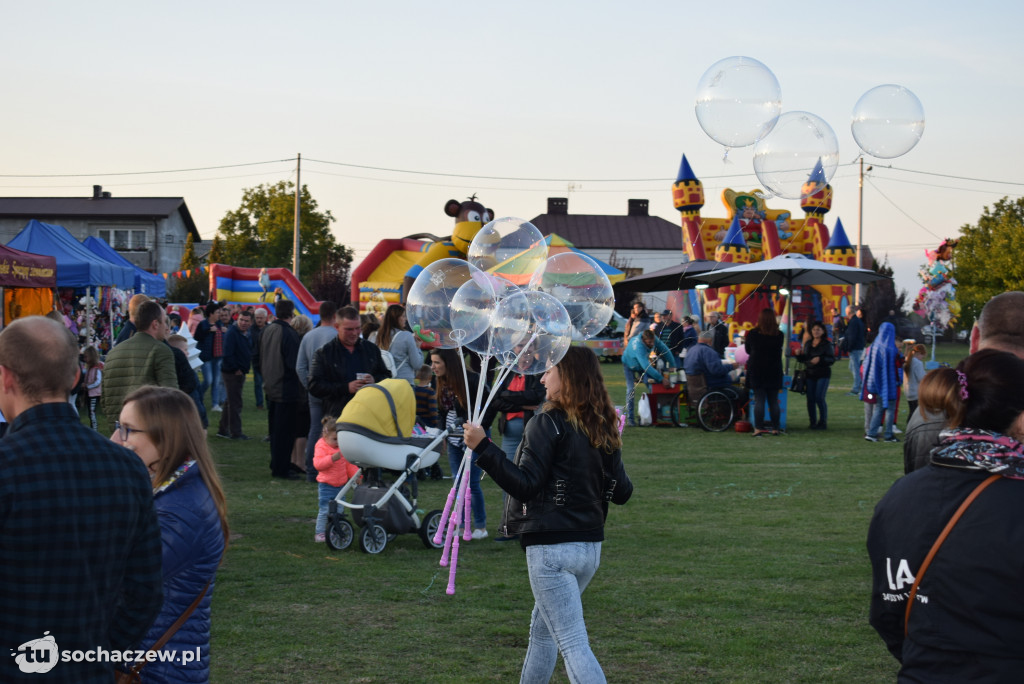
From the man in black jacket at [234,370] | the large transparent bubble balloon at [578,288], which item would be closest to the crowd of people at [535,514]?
the large transparent bubble balloon at [578,288]

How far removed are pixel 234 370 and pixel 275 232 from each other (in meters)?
37.8

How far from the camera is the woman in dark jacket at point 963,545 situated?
231cm

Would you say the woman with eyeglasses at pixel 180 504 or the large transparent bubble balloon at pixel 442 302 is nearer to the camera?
the woman with eyeglasses at pixel 180 504

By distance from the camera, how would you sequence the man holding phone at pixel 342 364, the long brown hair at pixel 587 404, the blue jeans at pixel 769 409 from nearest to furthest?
the long brown hair at pixel 587 404 → the man holding phone at pixel 342 364 → the blue jeans at pixel 769 409

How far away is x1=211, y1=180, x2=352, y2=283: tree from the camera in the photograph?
49875 millimetres

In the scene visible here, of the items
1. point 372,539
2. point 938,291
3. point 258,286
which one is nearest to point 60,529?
point 372,539

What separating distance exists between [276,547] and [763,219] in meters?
28.2

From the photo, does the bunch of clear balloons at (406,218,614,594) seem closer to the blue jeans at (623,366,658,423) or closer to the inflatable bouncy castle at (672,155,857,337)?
the blue jeans at (623,366,658,423)

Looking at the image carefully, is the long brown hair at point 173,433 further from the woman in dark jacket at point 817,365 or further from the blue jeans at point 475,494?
the woman in dark jacket at point 817,365

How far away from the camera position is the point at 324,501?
798 cm

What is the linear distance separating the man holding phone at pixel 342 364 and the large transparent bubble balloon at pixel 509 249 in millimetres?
2948

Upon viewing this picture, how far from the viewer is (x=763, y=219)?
3319 cm

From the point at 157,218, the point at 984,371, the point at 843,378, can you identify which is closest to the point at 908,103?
the point at 984,371

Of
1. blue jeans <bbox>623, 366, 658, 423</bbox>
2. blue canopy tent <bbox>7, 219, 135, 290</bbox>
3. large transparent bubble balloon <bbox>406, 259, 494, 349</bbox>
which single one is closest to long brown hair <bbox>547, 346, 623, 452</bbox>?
large transparent bubble balloon <bbox>406, 259, 494, 349</bbox>
